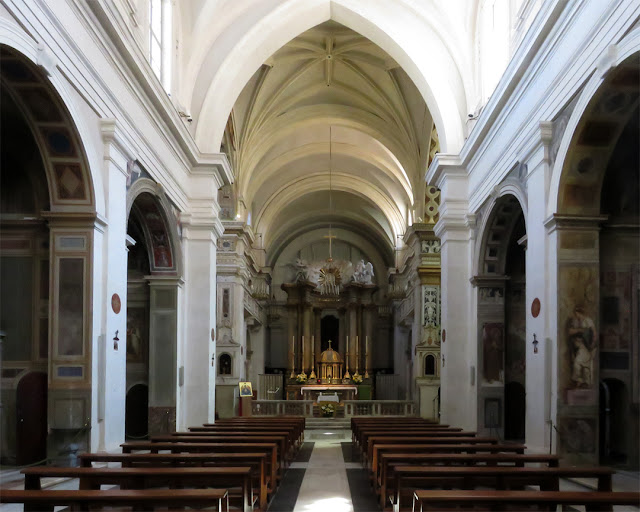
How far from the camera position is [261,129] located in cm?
2319

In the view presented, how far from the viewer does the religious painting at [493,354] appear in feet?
48.2

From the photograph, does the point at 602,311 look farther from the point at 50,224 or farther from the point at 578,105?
the point at 50,224

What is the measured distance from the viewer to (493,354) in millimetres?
14719

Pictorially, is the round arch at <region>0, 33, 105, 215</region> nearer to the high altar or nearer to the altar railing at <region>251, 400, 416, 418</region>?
the altar railing at <region>251, 400, 416, 418</region>

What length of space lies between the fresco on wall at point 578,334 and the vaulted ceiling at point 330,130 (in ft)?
38.9

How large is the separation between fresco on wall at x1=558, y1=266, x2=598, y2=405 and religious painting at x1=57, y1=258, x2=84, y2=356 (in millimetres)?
5970

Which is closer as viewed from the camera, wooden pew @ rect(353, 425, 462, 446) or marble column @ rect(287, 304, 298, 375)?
wooden pew @ rect(353, 425, 462, 446)

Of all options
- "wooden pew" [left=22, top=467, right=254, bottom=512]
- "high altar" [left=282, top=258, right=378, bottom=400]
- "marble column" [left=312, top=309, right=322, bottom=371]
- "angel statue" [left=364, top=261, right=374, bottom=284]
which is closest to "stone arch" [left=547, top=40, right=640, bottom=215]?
"wooden pew" [left=22, top=467, right=254, bottom=512]

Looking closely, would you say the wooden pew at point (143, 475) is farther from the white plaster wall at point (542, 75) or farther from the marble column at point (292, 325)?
the marble column at point (292, 325)

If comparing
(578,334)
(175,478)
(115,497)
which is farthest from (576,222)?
(115,497)

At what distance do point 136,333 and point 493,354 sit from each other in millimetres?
6887

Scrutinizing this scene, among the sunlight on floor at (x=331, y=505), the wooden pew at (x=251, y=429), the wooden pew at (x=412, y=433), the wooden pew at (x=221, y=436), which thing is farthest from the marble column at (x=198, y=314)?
the sunlight on floor at (x=331, y=505)

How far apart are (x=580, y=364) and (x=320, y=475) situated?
4.13m

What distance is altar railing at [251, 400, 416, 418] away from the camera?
22.8 m
